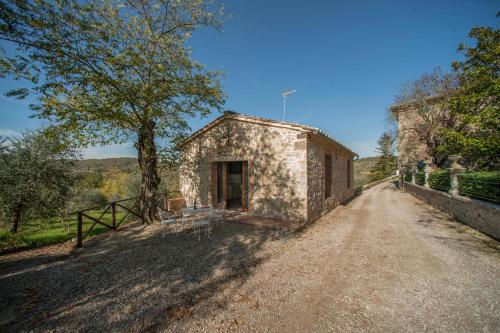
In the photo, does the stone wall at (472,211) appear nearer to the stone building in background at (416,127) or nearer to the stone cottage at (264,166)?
the stone cottage at (264,166)

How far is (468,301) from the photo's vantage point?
113 inches

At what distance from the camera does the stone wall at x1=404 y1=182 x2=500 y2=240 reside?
17.6 feet

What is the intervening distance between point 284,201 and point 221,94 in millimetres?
4985

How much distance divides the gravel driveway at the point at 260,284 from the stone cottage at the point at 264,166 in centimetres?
174

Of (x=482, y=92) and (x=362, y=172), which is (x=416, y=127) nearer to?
(x=482, y=92)

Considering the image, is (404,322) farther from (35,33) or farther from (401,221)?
Answer: (35,33)

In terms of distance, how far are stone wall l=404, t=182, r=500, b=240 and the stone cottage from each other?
449 cm

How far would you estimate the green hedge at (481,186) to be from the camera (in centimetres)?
567

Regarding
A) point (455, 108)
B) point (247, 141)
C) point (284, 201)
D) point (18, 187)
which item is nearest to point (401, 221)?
point (284, 201)

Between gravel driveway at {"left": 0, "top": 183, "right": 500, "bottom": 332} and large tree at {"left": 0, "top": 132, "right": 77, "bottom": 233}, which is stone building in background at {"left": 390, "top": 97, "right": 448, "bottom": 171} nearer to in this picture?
gravel driveway at {"left": 0, "top": 183, "right": 500, "bottom": 332}

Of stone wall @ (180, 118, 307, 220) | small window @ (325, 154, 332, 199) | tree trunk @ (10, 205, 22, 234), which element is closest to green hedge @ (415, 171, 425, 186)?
small window @ (325, 154, 332, 199)

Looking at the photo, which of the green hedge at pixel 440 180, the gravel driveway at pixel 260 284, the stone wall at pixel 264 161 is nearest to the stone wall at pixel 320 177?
the stone wall at pixel 264 161

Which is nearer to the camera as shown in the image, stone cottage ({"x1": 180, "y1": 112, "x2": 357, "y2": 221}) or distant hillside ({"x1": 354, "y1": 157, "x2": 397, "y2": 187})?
stone cottage ({"x1": 180, "y1": 112, "x2": 357, "y2": 221})

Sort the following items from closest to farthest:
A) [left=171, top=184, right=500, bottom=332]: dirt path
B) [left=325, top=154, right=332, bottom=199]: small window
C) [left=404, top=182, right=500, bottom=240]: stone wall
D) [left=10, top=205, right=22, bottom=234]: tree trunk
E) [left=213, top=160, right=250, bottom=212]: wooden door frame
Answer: [left=171, top=184, right=500, bottom=332]: dirt path, [left=404, top=182, right=500, bottom=240]: stone wall, [left=213, top=160, right=250, bottom=212]: wooden door frame, [left=10, top=205, right=22, bottom=234]: tree trunk, [left=325, top=154, right=332, bottom=199]: small window
